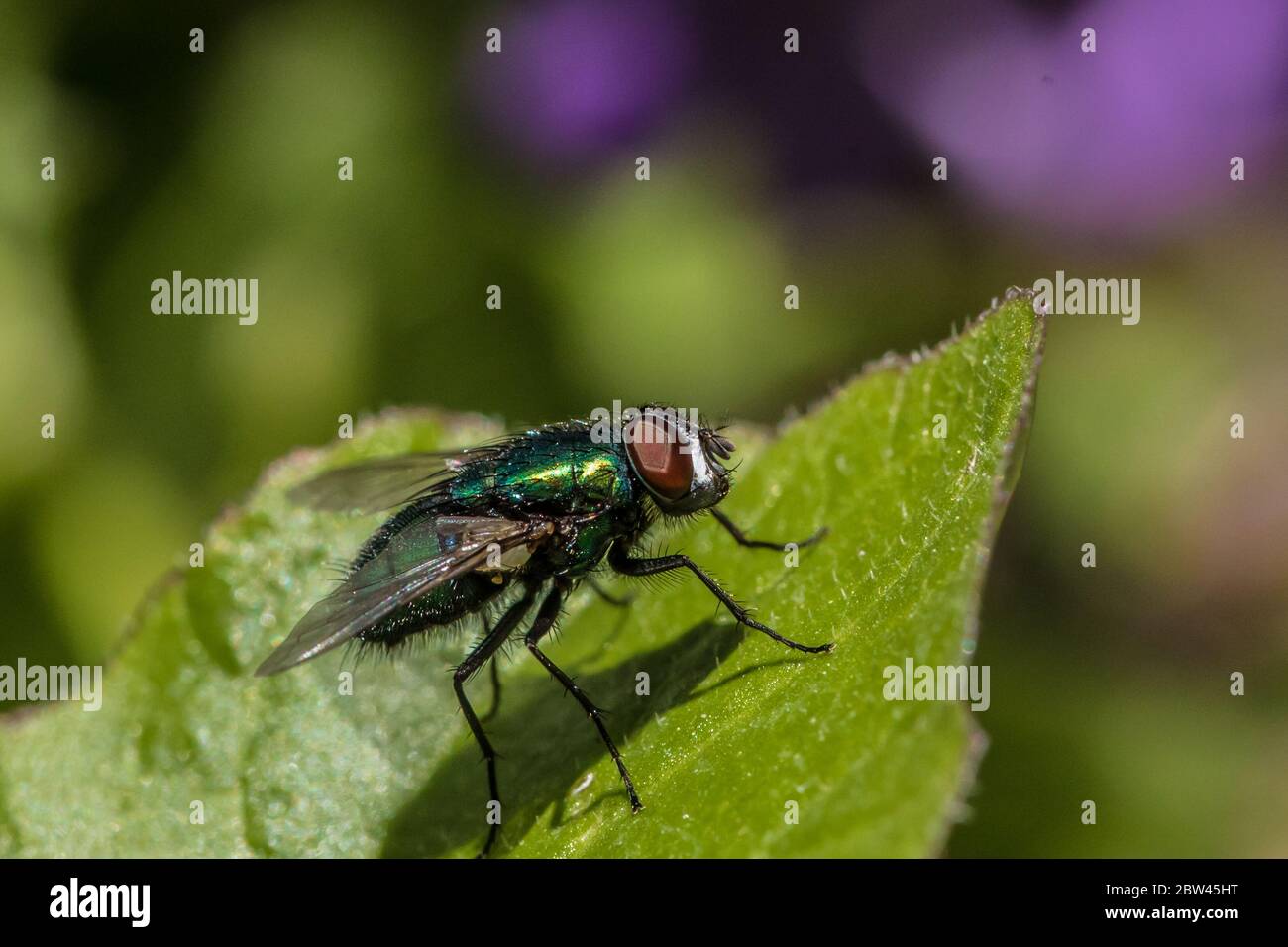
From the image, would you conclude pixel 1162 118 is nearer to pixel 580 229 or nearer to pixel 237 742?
pixel 580 229

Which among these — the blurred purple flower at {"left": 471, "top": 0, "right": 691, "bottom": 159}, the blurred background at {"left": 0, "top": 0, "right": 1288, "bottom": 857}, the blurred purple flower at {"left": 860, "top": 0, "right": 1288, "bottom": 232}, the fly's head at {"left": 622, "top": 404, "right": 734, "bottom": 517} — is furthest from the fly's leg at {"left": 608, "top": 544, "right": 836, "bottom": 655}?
the blurred purple flower at {"left": 860, "top": 0, "right": 1288, "bottom": 232}

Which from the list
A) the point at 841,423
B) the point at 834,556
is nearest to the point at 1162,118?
the point at 841,423

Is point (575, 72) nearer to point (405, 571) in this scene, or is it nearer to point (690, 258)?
point (690, 258)

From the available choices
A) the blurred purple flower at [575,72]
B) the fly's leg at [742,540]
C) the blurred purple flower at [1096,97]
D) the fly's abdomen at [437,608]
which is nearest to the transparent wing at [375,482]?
the fly's abdomen at [437,608]

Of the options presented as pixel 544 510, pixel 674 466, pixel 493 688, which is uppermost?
pixel 674 466

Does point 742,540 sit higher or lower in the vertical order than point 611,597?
higher

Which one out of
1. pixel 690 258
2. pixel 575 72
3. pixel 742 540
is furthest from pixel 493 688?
pixel 575 72

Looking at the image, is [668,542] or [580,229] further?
[580,229]

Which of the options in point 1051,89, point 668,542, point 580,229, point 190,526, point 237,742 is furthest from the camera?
point 1051,89
